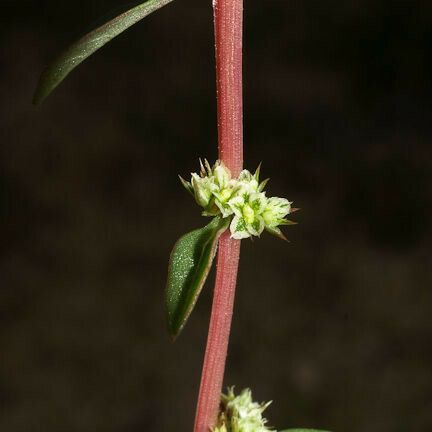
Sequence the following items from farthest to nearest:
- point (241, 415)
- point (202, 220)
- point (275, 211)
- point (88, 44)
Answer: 1. point (202, 220)
2. point (241, 415)
3. point (275, 211)
4. point (88, 44)

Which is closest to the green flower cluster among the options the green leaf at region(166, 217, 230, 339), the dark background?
the green leaf at region(166, 217, 230, 339)

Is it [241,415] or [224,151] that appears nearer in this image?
[224,151]

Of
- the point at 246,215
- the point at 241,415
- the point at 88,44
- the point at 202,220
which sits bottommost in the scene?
the point at 241,415

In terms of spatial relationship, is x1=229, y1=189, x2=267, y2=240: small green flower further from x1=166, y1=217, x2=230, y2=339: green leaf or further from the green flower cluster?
the green flower cluster

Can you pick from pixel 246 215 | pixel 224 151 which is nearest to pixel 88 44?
pixel 224 151

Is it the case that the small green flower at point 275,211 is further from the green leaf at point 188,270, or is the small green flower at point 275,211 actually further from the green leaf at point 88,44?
the green leaf at point 88,44

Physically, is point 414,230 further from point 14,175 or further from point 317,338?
point 14,175

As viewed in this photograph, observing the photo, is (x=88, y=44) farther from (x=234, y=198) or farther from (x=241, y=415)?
(x=241, y=415)
